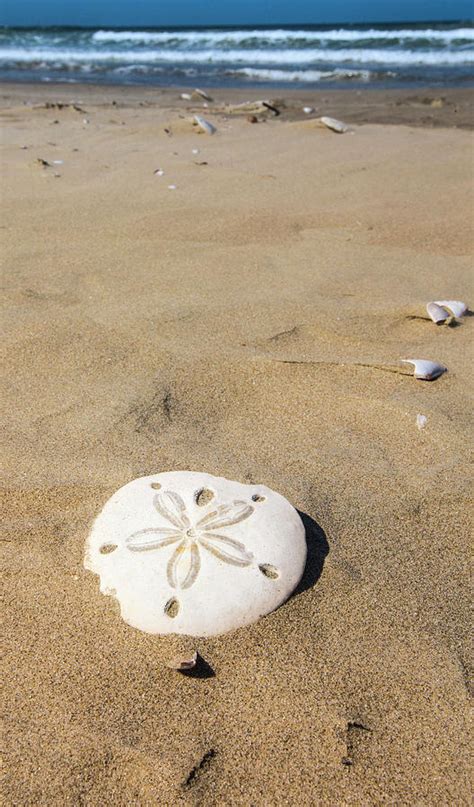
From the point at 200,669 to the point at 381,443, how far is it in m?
0.90

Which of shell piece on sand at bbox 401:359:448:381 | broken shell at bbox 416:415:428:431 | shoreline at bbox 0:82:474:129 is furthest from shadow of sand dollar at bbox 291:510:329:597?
shoreline at bbox 0:82:474:129

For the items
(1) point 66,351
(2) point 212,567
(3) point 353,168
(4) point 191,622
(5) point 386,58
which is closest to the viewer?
(4) point 191,622

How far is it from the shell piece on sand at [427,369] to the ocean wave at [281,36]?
46.1 ft

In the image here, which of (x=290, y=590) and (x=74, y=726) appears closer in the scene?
(x=74, y=726)

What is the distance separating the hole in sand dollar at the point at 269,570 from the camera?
1.51 m

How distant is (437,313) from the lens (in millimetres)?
2586

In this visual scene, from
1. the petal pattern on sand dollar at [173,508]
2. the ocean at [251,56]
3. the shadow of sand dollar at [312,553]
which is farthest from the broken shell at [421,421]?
the ocean at [251,56]

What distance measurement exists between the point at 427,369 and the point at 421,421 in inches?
10.2

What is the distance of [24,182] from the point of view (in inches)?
163

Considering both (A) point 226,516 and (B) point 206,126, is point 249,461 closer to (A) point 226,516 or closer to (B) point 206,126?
(A) point 226,516

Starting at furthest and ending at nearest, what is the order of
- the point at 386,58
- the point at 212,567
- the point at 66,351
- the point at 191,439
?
1. the point at 386,58
2. the point at 66,351
3. the point at 191,439
4. the point at 212,567

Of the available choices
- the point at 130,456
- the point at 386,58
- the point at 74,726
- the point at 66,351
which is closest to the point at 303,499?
the point at 130,456

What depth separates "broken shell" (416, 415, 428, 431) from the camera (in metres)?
2.03

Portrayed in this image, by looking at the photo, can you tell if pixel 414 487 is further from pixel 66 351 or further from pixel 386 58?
pixel 386 58
